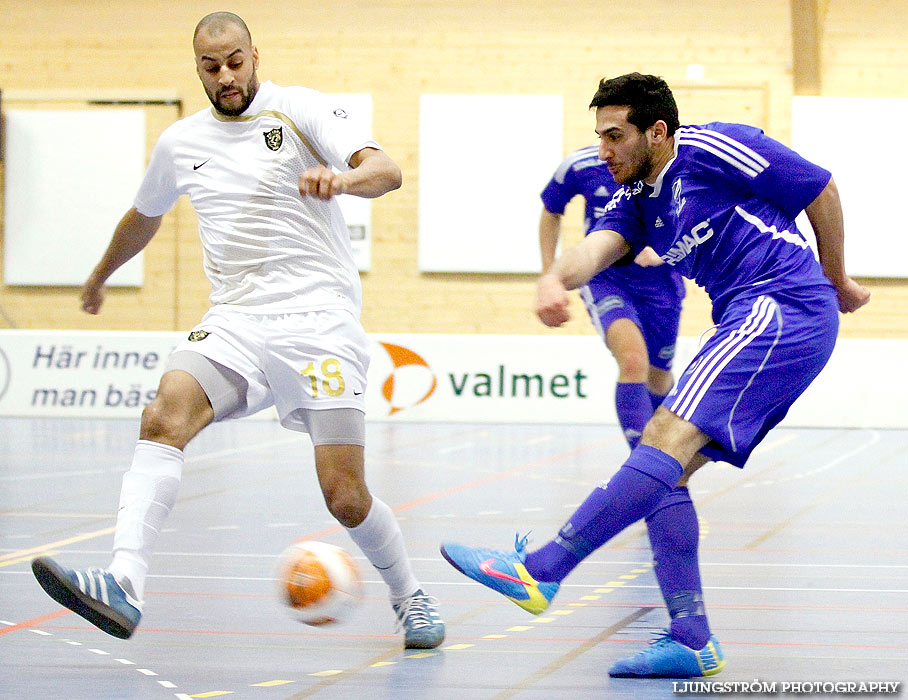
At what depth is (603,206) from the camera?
6.04 metres

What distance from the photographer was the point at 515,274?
15.4 meters

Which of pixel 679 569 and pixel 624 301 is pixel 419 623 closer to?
pixel 679 569

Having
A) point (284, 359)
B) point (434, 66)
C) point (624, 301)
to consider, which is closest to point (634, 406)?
point (624, 301)

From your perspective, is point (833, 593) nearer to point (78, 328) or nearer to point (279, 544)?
point (279, 544)

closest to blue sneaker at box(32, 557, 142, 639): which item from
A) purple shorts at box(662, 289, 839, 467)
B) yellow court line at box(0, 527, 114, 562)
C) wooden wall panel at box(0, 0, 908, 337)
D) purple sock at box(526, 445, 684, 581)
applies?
purple sock at box(526, 445, 684, 581)

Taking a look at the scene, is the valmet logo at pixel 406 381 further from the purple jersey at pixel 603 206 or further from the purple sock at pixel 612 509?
the purple sock at pixel 612 509

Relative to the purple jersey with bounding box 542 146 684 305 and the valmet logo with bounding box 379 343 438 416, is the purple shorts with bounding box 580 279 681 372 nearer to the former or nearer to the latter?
the purple jersey with bounding box 542 146 684 305

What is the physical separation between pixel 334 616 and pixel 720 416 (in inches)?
51.5

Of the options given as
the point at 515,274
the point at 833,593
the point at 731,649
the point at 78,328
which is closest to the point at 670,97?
the point at 731,649

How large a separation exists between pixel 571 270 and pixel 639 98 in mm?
527

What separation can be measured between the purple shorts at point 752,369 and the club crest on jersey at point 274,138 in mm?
1399

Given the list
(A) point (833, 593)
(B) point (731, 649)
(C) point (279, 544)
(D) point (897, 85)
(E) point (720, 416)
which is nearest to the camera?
(E) point (720, 416)

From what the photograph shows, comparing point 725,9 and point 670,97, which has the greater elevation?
point 725,9

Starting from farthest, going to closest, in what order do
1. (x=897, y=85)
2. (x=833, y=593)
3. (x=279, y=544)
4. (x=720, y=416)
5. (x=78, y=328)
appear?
(x=78, y=328), (x=897, y=85), (x=279, y=544), (x=833, y=593), (x=720, y=416)
